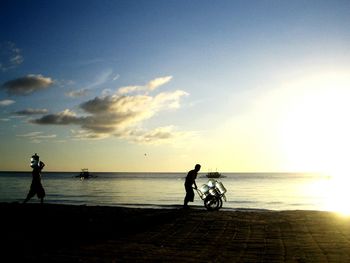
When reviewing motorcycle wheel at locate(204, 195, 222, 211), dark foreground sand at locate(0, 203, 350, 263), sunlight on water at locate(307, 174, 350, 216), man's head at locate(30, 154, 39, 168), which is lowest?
sunlight on water at locate(307, 174, 350, 216)

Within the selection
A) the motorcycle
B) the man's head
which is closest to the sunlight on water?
the motorcycle

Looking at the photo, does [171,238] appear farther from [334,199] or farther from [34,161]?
[334,199]

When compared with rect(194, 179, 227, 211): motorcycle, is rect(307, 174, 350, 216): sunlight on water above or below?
below

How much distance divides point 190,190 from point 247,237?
8222 mm

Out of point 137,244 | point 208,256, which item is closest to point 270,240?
point 208,256

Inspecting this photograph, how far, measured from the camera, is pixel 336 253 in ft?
27.6

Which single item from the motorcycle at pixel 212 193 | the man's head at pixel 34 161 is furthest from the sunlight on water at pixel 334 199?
the man's head at pixel 34 161

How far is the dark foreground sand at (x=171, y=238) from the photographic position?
793 centimetres

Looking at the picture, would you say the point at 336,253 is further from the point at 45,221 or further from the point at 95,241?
the point at 45,221

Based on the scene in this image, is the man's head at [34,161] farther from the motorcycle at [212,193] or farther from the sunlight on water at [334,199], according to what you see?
the sunlight on water at [334,199]

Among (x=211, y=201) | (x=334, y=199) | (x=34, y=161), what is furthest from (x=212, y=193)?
(x=334, y=199)

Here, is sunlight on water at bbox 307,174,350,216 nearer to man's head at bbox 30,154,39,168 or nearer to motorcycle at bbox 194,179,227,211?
motorcycle at bbox 194,179,227,211

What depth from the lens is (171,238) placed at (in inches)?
408

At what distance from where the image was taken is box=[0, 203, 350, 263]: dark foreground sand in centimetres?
793
